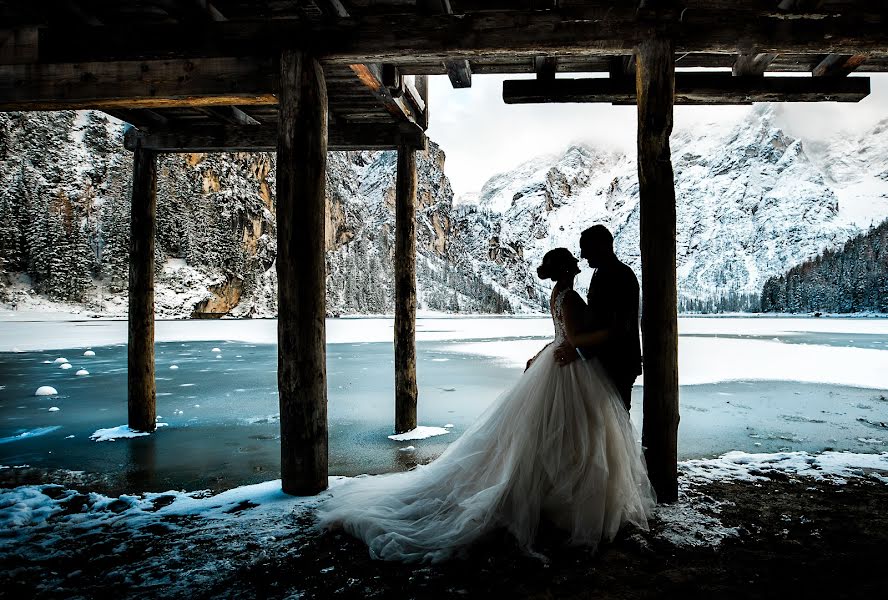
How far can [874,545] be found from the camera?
10.8ft

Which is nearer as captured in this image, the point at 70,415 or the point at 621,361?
the point at 621,361

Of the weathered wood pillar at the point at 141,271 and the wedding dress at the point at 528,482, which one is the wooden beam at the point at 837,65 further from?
the weathered wood pillar at the point at 141,271

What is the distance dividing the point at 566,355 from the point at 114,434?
658 cm

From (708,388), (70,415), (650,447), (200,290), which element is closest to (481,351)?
(708,388)

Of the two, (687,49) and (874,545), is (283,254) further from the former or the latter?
(874,545)

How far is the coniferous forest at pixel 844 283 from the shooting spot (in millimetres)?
98312

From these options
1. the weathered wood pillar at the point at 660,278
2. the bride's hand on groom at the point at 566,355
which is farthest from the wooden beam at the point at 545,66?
the bride's hand on groom at the point at 566,355

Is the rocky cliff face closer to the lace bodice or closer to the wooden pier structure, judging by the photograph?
the wooden pier structure

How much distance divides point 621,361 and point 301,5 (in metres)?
3.66

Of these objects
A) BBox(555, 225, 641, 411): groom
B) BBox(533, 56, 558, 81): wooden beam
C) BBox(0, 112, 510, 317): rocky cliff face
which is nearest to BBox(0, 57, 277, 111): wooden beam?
BBox(533, 56, 558, 81): wooden beam

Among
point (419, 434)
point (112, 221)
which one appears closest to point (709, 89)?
point (419, 434)

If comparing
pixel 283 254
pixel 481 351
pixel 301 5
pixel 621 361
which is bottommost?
pixel 481 351

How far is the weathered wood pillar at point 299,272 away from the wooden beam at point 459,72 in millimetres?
1218

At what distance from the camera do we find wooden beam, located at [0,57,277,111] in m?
4.63
